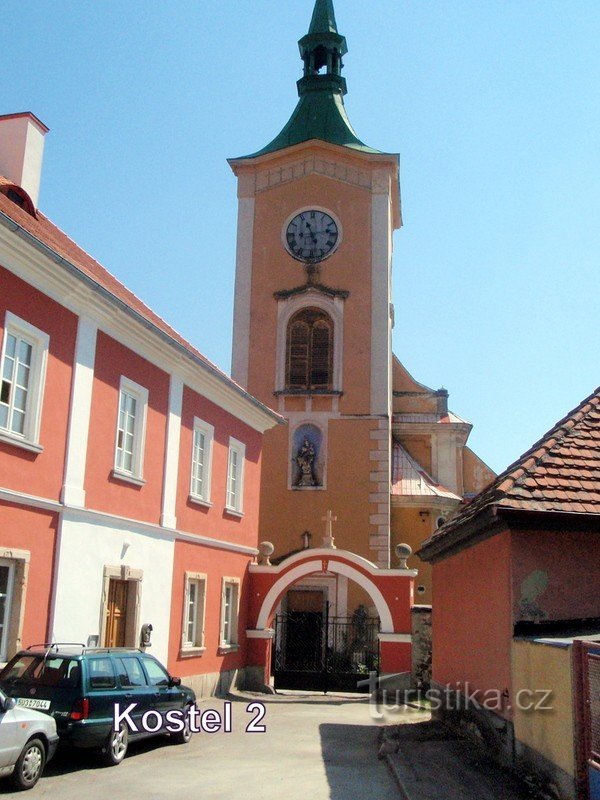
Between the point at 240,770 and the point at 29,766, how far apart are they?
9.11ft

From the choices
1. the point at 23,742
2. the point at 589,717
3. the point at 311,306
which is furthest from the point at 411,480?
the point at 589,717

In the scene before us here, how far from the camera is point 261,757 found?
12008 mm

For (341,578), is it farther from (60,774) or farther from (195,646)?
(60,774)

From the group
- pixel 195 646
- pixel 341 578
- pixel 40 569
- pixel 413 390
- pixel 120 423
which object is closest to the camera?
pixel 40 569

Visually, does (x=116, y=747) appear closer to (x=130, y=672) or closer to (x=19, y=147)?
(x=130, y=672)

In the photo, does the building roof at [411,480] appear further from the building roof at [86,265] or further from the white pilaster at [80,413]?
the white pilaster at [80,413]

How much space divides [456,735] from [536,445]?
4354 millimetres

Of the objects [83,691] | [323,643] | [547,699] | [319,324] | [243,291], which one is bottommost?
[83,691]

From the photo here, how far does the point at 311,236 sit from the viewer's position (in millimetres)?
31359

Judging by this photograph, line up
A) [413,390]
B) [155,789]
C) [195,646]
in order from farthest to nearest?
[413,390]
[195,646]
[155,789]

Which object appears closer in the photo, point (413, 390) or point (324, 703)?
point (324, 703)

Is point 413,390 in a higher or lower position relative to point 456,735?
higher

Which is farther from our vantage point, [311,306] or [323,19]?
[323,19]

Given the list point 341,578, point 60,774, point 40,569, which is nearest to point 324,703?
point 341,578
